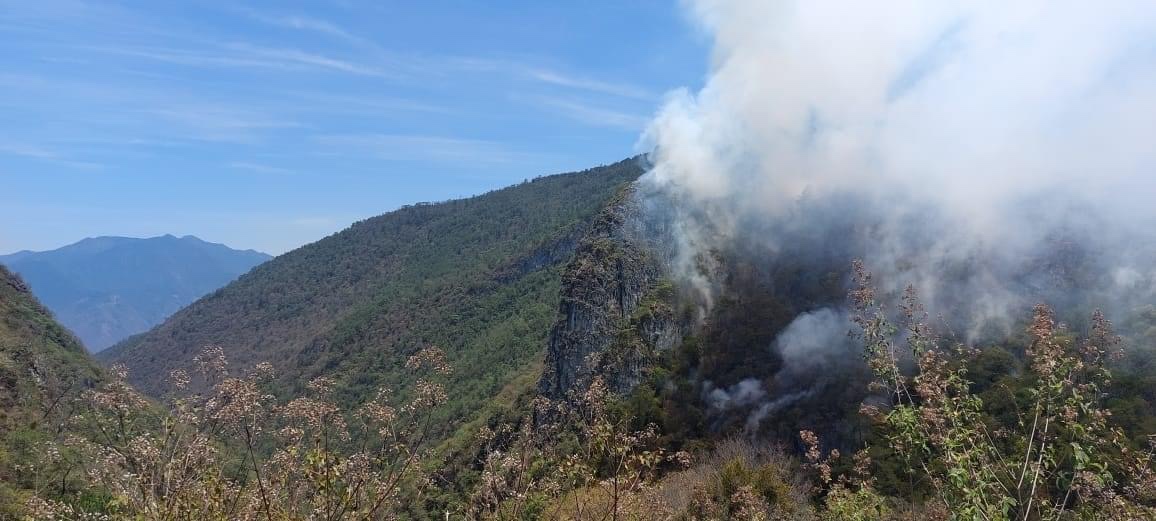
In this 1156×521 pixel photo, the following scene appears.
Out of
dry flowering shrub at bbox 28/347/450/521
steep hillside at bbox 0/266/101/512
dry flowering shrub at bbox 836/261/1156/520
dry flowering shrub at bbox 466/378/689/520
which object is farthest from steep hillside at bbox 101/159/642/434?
dry flowering shrub at bbox 836/261/1156/520

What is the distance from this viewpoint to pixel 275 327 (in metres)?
199

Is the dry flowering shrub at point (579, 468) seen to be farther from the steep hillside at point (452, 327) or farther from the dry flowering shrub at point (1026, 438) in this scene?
the steep hillside at point (452, 327)

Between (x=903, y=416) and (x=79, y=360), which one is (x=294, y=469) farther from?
(x=79, y=360)

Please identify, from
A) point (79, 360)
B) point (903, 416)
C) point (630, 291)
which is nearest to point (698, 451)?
point (630, 291)

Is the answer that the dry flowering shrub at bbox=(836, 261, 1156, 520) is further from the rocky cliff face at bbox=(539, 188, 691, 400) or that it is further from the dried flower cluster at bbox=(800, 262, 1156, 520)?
the rocky cliff face at bbox=(539, 188, 691, 400)

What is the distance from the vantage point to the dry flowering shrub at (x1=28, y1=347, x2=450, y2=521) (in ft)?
16.7

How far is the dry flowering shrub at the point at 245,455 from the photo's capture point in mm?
5082

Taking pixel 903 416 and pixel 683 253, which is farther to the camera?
pixel 683 253

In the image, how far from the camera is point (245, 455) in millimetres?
5840

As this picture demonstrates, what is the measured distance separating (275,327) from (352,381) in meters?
86.9

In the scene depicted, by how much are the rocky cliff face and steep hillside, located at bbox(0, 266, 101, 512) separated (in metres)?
42.5

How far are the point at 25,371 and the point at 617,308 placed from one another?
55.4 meters

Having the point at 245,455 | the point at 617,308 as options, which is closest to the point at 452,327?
the point at 617,308

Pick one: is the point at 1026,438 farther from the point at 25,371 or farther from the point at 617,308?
the point at 25,371
